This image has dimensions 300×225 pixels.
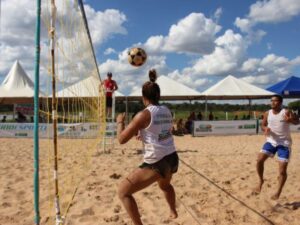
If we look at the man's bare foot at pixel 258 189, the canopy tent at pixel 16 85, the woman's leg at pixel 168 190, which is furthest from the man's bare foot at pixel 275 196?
the canopy tent at pixel 16 85

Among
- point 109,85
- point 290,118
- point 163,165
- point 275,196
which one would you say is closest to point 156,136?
point 163,165

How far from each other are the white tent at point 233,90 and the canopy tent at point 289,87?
65 centimetres

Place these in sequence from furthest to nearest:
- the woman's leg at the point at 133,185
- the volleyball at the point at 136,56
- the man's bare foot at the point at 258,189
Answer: the volleyball at the point at 136,56
the man's bare foot at the point at 258,189
the woman's leg at the point at 133,185

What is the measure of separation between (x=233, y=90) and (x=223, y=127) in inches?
147

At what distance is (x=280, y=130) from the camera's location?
14.3 feet

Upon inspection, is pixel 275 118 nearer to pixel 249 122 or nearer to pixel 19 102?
pixel 249 122

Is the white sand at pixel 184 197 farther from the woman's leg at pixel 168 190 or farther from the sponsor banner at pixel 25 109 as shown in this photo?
the sponsor banner at pixel 25 109

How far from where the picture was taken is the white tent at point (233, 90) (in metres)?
17.4

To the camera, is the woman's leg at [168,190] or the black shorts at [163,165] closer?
the black shorts at [163,165]

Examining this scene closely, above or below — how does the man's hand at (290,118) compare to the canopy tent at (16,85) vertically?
below

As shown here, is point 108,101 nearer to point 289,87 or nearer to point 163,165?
point 163,165

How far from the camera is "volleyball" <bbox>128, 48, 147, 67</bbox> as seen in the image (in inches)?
215

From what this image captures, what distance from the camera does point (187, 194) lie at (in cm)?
462

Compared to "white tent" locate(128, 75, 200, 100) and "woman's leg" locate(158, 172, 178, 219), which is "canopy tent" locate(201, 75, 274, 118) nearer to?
"white tent" locate(128, 75, 200, 100)
